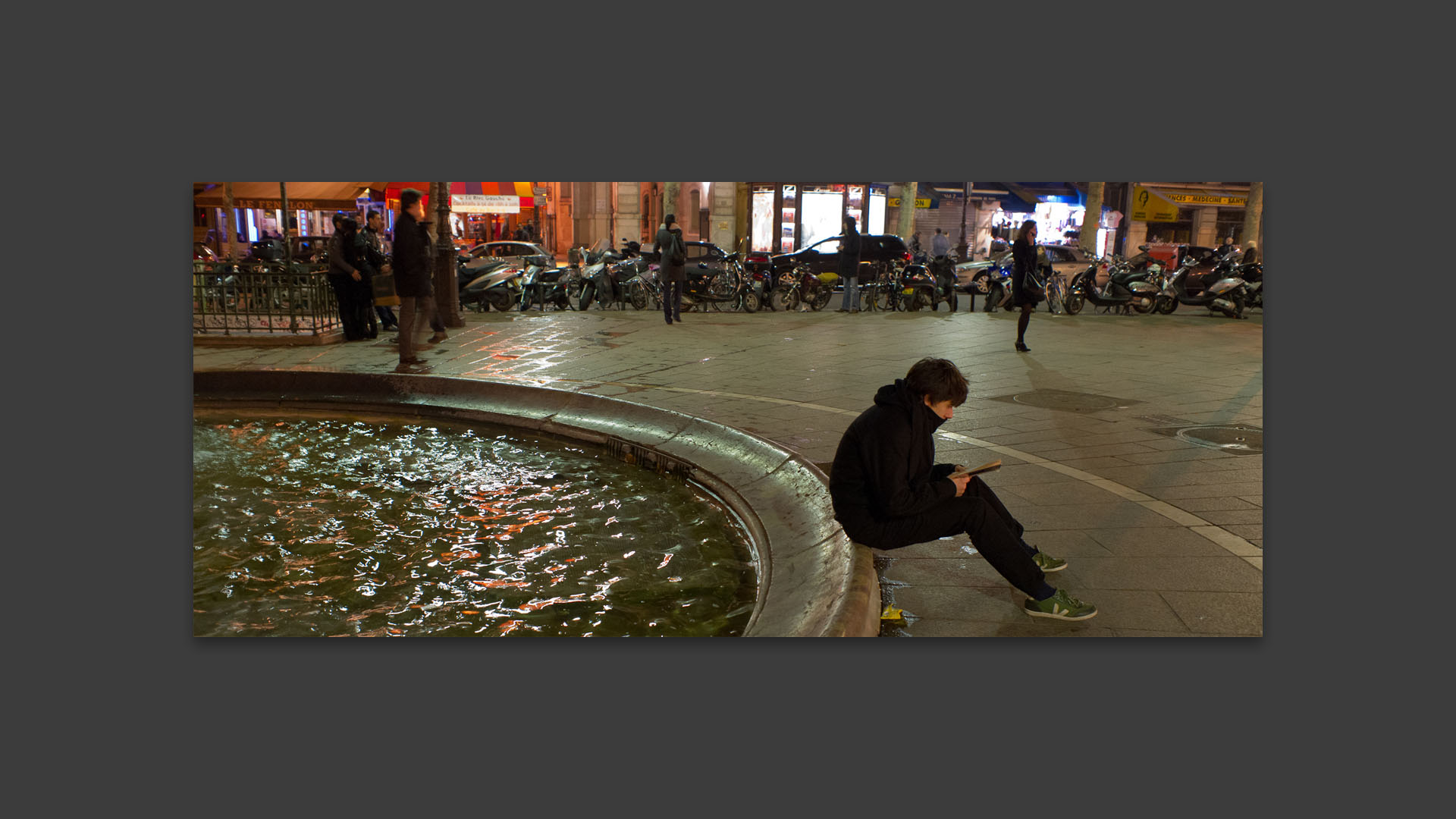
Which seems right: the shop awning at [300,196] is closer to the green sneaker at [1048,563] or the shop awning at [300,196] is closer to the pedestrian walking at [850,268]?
the pedestrian walking at [850,268]

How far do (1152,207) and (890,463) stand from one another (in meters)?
6.63

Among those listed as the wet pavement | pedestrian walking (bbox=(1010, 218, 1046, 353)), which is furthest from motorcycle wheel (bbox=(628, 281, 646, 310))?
pedestrian walking (bbox=(1010, 218, 1046, 353))

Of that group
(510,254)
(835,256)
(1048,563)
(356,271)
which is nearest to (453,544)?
(1048,563)

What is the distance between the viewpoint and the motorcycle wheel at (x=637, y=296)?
49.0 ft

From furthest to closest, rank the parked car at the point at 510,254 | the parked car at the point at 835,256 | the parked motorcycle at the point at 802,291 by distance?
the parked car at the point at 510,254
the parked motorcycle at the point at 802,291
the parked car at the point at 835,256

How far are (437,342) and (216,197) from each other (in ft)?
10.2

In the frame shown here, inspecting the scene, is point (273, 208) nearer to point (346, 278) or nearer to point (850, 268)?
point (346, 278)

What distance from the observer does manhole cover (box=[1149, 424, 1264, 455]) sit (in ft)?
18.9

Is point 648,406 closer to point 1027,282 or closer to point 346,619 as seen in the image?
point 346,619

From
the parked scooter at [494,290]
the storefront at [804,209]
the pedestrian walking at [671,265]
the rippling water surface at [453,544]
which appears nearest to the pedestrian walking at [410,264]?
the rippling water surface at [453,544]

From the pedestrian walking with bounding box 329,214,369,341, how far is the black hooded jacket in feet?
24.7

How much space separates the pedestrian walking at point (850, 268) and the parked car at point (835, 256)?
1.68 feet

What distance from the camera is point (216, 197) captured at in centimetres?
755

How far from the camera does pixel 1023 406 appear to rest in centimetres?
719
